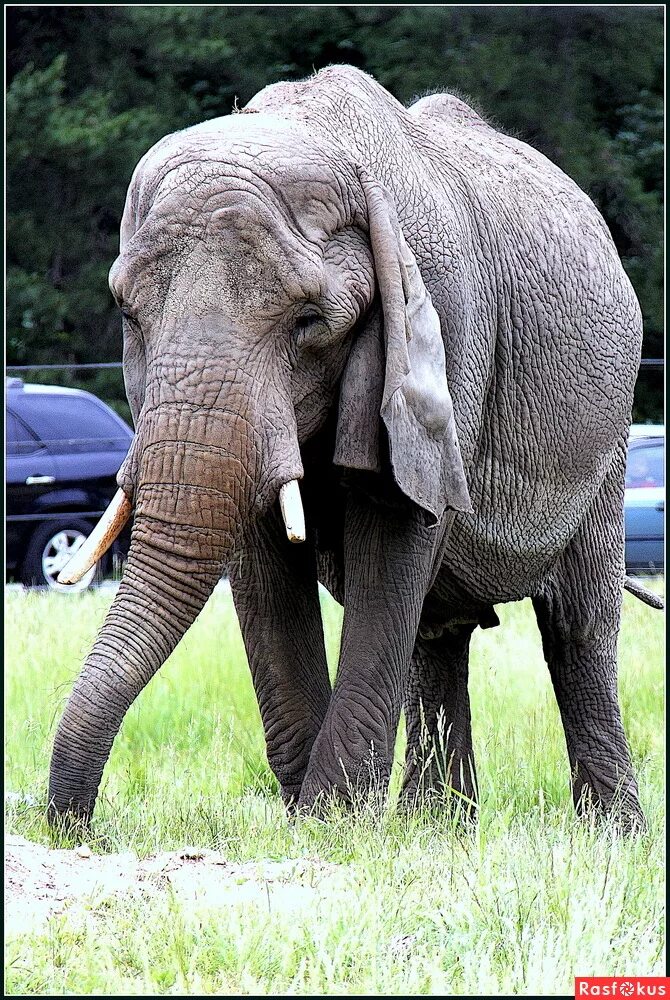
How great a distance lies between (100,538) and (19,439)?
11.1m

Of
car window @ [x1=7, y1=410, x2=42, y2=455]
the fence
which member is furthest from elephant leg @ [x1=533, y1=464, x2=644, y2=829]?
the fence

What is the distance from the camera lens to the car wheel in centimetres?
1588

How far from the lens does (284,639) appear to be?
6367 millimetres

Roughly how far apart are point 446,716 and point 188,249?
10.8ft

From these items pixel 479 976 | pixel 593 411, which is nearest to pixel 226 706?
pixel 593 411

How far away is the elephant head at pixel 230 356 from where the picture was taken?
17.1 feet

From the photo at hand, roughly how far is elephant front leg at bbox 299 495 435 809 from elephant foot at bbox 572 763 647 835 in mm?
1963

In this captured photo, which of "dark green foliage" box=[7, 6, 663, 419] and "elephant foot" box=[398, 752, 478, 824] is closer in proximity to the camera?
"elephant foot" box=[398, 752, 478, 824]

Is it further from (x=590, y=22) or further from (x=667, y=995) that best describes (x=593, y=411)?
(x=590, y=22)

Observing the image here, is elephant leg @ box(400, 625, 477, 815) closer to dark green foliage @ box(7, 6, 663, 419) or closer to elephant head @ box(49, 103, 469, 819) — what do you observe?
→ elephant head @ box(49, 103, 469, 819)

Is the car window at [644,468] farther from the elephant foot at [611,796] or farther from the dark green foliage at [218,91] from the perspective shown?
the elephant foot at [611,796]

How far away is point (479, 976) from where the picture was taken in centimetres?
449

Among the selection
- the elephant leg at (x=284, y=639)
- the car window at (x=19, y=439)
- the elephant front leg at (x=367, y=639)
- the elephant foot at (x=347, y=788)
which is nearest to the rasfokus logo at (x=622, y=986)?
the elephant foot at (x=347, y=788)

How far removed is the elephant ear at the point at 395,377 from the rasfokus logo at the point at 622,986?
176cm
